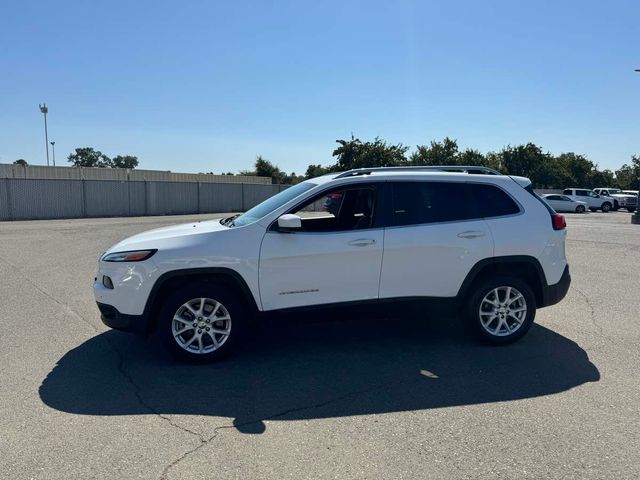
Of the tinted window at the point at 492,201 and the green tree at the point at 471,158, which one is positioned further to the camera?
the green tree at the point at 471,158

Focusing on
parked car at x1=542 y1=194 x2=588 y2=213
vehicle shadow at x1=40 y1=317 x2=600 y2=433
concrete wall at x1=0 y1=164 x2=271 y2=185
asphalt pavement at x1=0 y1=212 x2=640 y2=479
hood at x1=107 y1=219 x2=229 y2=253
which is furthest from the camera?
parked car at x1=542 y1=194 x2=588 y2=213

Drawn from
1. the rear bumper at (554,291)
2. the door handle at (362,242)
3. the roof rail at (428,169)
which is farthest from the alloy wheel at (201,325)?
the rear bumper at (554,291)

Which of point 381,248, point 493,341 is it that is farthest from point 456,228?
point 493,341

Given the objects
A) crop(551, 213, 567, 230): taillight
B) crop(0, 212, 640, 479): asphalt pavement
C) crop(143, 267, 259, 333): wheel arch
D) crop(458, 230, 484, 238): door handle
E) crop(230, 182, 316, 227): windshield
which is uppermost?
crop(230, 182, 316, 227): windshield

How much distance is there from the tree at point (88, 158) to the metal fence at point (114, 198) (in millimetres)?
85850

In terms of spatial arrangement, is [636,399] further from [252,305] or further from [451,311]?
[252,305]

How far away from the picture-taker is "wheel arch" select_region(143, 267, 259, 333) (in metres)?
4.64

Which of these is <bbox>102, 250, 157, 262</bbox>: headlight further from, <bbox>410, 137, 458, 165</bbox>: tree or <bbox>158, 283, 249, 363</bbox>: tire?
<bbox>410, 137, 458, 165</bbox>: tree

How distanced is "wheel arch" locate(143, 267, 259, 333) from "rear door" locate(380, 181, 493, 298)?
1.38 meters

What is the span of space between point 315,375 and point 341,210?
6.75 feet

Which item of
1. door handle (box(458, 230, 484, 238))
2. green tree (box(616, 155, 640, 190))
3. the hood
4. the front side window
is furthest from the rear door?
green tree (box(616, 155, 640, 190))

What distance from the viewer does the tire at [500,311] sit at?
17.2ft

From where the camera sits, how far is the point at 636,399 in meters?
4.07

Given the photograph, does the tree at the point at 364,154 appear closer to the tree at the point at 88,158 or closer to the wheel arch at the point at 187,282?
the wheel arch at the point at 187,282
